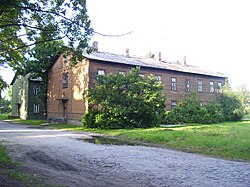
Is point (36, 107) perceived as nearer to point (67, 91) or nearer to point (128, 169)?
point (67, 91)

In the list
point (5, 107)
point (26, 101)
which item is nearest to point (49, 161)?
point (26, 101)

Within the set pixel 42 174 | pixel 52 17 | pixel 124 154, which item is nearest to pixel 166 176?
pixel 42 174

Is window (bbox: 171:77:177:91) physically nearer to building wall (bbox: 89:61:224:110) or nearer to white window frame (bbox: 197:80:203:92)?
building wall (bbox: 89:61:224:110)

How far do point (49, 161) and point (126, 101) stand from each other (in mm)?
15799

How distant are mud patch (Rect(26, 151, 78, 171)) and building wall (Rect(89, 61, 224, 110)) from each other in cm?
1918

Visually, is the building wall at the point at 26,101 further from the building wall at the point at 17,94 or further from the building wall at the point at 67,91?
the building wall at the point at 67,91

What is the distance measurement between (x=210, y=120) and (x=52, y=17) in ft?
82.6

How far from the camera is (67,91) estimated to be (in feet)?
114

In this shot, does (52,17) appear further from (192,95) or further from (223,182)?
(192,95)

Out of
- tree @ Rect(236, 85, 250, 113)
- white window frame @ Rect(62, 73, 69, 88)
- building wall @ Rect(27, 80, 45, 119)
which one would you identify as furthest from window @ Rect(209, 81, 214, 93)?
building wall @ Rect(27, 80, 45, 119)

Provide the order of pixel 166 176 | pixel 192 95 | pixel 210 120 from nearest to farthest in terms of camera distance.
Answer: pixel 166 176 → pixel 210 120 → pixel 192 95

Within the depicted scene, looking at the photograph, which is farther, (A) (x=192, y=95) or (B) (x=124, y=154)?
(A) (x=192, y=95)

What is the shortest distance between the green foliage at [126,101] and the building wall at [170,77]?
4.65 metres

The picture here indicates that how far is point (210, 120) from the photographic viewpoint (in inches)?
1275
